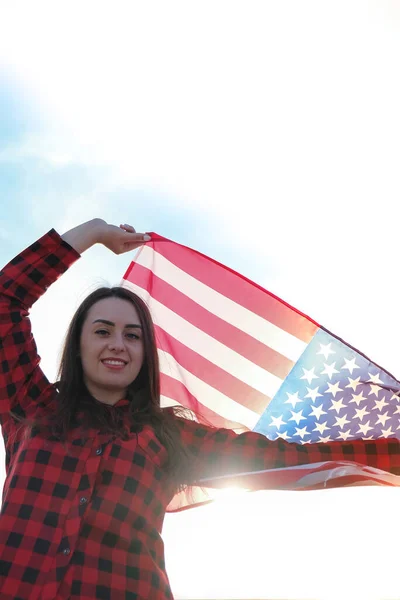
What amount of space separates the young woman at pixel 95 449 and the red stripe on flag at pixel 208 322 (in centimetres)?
103

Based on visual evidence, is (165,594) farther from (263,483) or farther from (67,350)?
(67,350)

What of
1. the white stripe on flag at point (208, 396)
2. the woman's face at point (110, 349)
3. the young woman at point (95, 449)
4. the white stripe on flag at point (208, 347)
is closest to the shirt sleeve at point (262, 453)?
the young woman at point (95, 449)

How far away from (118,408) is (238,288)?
1855mm

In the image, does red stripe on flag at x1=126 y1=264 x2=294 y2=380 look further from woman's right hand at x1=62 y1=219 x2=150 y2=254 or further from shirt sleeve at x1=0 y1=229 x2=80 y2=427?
shirt sleeve at x1=0 y1=229 x2=80 y2=427

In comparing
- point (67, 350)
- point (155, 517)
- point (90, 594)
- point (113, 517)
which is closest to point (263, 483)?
point (155, 517)

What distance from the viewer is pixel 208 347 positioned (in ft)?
17.4

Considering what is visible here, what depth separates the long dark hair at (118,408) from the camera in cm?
357

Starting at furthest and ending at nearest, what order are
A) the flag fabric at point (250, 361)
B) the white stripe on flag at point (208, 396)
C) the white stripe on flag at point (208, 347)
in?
the white stripe on flag at point (208, 347) < the white stripe on flag at point (208, 396) < the flag fabric at point (250, 361)

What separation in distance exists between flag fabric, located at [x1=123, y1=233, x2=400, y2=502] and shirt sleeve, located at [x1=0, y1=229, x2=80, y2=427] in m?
1.50

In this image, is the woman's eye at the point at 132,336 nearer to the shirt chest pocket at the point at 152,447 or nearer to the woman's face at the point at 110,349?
A: the woman's face at the point at 110,349

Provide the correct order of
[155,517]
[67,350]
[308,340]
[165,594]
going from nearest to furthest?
[165,594]
[155,517]
[67,350]
[308,340]

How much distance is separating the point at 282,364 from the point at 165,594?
2269 millimetres

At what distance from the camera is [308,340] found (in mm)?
4969

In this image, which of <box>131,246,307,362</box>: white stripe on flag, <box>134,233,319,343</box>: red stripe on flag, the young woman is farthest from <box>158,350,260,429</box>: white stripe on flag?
the young woman
